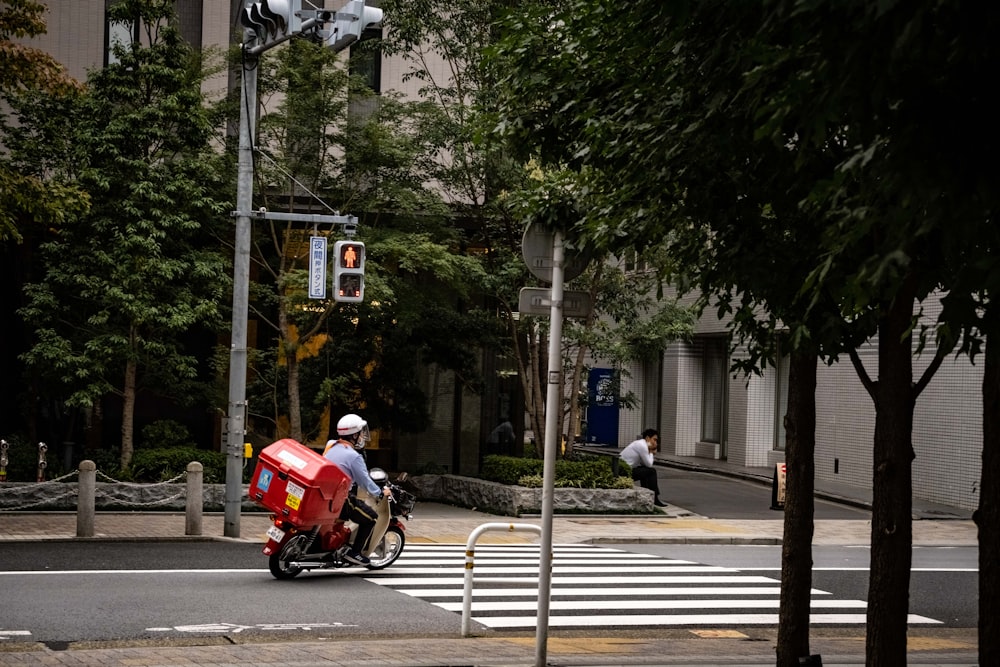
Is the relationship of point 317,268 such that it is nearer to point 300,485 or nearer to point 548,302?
point 300,485

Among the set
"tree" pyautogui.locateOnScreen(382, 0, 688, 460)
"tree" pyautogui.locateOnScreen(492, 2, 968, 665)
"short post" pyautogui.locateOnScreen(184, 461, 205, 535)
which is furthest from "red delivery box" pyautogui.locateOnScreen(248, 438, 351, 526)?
"tree" pyautogui.locateOnScreen(382, 0, 688, 460)

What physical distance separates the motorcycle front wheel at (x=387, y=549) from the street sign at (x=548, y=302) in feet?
19.0

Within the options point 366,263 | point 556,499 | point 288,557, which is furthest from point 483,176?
point 288,557

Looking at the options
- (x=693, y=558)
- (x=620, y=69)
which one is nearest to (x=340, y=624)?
(x=620, y=69)

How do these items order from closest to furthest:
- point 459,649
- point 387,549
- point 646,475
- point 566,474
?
point 459,649, point 387,549, point 566,474, point 646,475

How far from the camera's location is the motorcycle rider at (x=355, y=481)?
553 inches

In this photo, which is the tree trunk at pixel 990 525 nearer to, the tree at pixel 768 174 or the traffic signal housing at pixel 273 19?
the tree at pixel 768 174

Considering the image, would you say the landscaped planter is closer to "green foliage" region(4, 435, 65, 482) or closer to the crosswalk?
the crosswalk

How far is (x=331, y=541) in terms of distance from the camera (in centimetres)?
1408

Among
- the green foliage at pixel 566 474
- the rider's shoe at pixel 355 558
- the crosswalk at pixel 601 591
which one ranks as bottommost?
the crosswalk at pixel 601 591

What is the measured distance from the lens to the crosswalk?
1243cm

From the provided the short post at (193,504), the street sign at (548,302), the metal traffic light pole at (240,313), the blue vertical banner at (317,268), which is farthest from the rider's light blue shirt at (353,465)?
the blue vertical banner at (317,268)

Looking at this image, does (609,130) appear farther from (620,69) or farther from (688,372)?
(688,372)

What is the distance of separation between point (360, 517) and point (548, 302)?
5742 mm
